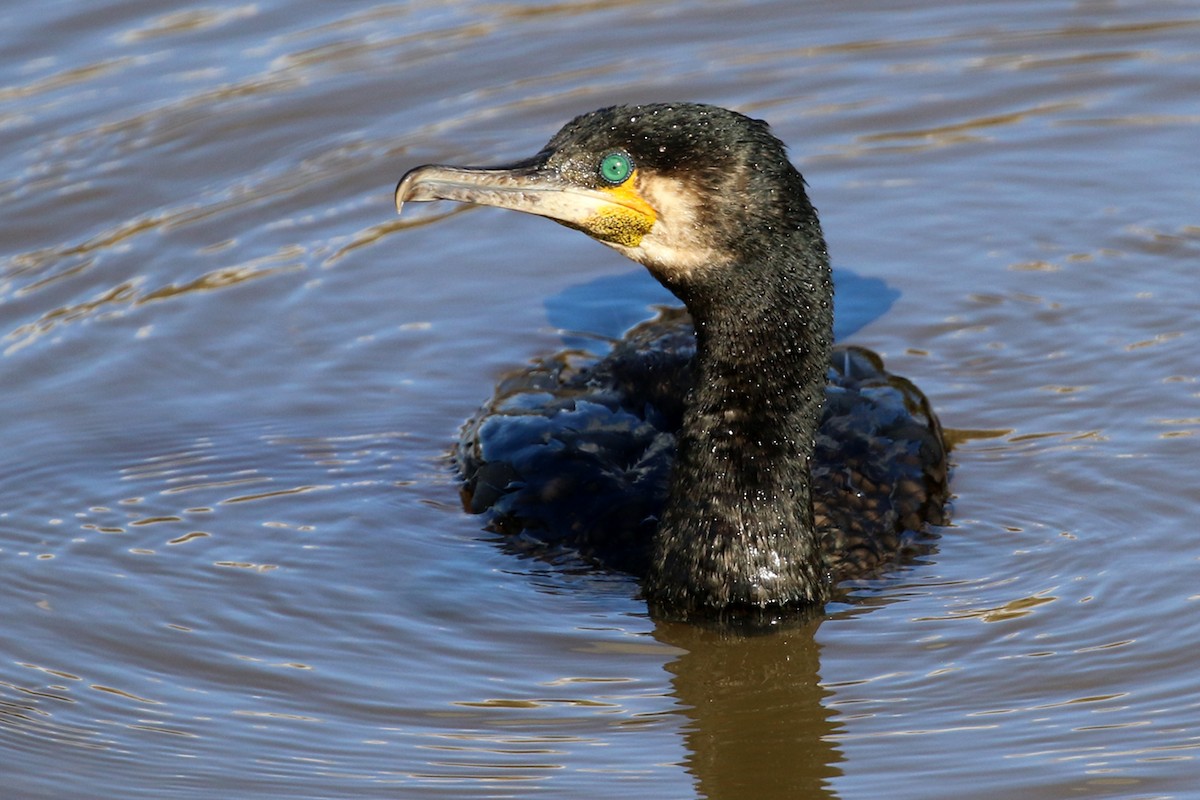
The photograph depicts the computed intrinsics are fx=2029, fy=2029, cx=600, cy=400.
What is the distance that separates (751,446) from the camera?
672cm

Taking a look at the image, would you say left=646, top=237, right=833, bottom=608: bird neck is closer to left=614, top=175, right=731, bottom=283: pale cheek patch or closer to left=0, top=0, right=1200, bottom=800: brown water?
left=614, top=175, right=731, bottom=283: pale cheek patch

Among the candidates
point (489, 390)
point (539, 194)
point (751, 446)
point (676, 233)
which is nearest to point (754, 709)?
point (751, 446)

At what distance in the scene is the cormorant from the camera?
21.0 feet

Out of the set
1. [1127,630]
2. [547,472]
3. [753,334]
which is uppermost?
[753,334]

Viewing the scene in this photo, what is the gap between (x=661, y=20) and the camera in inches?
467

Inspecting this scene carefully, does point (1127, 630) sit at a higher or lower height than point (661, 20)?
lower

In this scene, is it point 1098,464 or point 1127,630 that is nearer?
point 1127,630

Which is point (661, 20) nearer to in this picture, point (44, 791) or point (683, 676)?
point (683, 676)

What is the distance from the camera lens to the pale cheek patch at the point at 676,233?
252 inches

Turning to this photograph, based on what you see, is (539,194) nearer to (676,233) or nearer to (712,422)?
(676,233)

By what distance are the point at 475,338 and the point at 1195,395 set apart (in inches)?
125

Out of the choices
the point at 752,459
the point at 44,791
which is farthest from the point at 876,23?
the point at 44,791

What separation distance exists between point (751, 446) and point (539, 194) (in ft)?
3.58

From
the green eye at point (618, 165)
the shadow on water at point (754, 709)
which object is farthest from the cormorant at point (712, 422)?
the shadow on water at point (754, 709)
